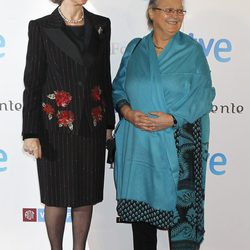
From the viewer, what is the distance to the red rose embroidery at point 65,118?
1533 millimetres

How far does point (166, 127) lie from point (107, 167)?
0.64 m

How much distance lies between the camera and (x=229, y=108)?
1997 mm

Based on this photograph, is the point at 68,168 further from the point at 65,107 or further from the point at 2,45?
the point at 2,45

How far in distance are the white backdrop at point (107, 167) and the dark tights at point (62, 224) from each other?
0.39m

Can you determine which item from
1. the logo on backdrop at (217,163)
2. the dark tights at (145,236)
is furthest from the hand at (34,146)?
the logo on backdrop at (217,163)

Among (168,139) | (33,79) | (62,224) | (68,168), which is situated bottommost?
(62,224)

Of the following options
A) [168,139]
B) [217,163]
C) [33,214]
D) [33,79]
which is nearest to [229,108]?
[217,163]

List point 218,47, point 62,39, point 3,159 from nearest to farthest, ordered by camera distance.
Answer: point 62,39
point 218,47
point 3,159

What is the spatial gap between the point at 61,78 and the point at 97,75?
0.47 ft

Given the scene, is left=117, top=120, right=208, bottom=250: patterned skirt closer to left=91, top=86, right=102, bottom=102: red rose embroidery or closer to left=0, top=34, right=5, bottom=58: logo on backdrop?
left=91, top=86, right=102, bottom=102: red rose embroidery

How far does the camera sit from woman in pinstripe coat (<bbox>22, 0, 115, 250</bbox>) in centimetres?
150

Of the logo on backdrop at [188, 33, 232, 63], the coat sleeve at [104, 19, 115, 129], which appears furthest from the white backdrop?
the coat sleeve at [104, 19, 115, 129]

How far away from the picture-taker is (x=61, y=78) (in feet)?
4.98

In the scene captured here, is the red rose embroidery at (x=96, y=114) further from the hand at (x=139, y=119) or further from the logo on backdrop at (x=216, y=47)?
the logo on backdrop at (x=216, y=47)
